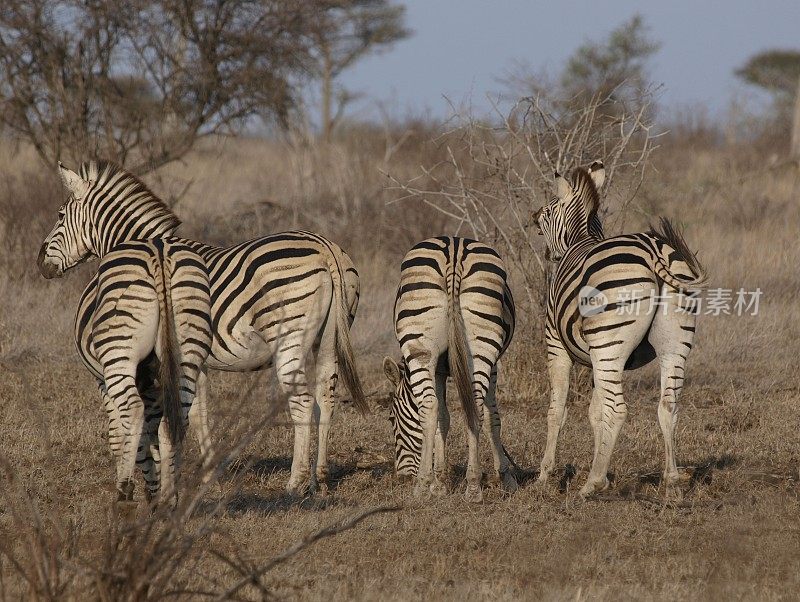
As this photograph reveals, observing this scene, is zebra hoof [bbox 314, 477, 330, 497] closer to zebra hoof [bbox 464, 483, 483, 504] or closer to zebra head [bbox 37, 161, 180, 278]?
zebra hoof [bbox 464, 483, 483, 504]

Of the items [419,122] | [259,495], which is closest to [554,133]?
[259,495]

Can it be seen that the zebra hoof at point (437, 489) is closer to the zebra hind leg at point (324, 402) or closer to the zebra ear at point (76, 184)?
the zebra hind leg at point (324, 402)

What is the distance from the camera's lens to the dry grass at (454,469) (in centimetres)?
505

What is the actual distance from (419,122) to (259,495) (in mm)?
15100

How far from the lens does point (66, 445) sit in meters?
7.99

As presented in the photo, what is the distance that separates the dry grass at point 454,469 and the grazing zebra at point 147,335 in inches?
16.0

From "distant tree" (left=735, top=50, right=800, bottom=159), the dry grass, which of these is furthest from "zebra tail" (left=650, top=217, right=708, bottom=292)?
"distant tree" (left=735, top=50, right=800, bottom=159)

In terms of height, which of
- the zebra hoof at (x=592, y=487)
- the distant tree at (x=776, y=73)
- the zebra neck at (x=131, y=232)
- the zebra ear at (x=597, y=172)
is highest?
the distant tree at (x=776, y=73)

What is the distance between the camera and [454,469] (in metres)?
7.62

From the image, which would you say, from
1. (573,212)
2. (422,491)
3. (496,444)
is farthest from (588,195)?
(422,491)

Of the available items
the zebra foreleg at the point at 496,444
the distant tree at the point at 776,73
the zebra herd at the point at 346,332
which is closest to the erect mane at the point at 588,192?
the zebra herd at the point at 346,332

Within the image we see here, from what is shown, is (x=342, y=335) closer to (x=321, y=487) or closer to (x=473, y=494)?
(x=321, y=487)

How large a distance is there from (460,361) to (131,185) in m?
2.92

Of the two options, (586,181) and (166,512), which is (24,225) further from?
(166,512)
